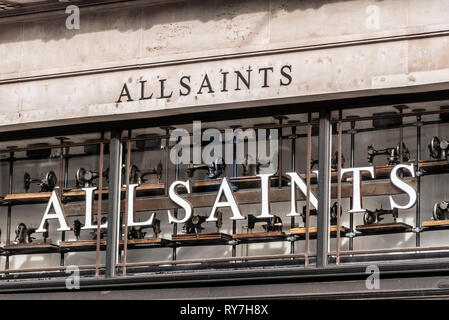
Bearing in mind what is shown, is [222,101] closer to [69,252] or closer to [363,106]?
[363,106]

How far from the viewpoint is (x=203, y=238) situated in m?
13.9

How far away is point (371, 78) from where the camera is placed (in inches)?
520

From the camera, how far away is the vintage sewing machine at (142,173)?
14.2m

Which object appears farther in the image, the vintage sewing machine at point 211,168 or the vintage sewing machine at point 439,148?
the vintage sewing machine at point 211,168

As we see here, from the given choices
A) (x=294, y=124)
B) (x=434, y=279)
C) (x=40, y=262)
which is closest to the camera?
(x=434, y=279)

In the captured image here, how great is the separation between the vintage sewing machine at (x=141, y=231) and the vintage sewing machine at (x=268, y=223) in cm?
101

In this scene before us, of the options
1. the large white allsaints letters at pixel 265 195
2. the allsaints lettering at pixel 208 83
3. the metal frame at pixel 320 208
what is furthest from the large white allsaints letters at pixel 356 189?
the allsaints lettering at pixel 208 83

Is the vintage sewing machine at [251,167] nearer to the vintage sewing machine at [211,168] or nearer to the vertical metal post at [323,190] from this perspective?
the vintage sewing machine at [211,168]

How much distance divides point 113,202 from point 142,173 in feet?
1.37

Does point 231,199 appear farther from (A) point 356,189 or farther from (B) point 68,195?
(B) point 68,195

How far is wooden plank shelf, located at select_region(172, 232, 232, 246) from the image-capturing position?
45.3 ft

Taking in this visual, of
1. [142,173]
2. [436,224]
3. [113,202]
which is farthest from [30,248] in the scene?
[436,224]

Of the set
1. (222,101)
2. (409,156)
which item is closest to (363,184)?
(409,156)

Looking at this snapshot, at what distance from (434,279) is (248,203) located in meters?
2.08
